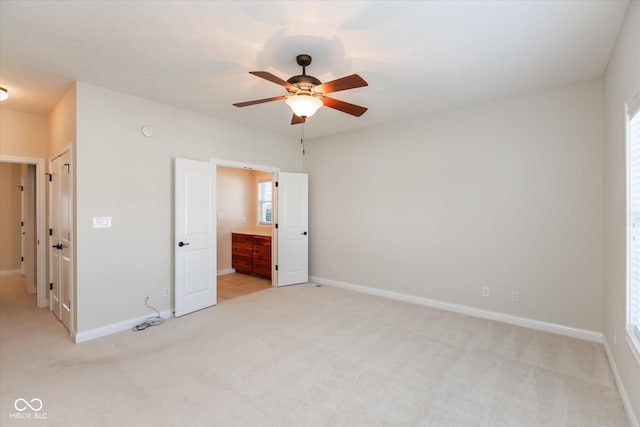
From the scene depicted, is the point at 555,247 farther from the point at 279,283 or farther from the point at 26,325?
the point at 26,325

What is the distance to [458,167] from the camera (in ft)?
13.1

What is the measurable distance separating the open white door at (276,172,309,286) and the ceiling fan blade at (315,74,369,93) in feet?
9.96

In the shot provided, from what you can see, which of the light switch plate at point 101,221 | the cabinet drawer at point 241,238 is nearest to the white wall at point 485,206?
the cabinet drawer at point 241,238

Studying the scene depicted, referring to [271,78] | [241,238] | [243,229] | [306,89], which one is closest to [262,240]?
[241,238]

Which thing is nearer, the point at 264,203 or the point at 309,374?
the point at 309,374

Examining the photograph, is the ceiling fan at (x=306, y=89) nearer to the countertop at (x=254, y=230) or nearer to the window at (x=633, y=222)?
the window at (x=633, y=222)

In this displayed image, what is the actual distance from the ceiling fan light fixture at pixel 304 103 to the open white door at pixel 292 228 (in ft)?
9.33

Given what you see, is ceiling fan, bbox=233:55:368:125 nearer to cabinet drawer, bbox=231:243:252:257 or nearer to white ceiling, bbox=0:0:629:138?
white ceiling, bbox=0:0:629:138

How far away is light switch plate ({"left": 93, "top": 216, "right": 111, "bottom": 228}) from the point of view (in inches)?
128

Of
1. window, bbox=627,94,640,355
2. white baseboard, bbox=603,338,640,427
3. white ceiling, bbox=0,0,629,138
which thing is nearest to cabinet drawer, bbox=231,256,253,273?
white ceiling, bbox=0,0,629,138

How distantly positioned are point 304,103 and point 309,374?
232 cm

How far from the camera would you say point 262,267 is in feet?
19.4

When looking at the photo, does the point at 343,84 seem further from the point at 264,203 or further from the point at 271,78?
the point at 264,203

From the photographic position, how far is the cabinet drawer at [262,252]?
18.9 ft
